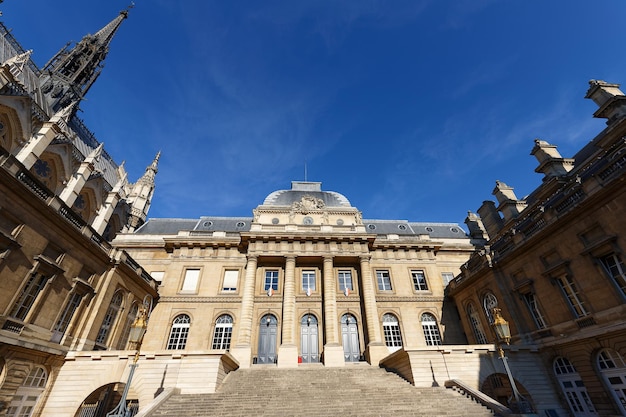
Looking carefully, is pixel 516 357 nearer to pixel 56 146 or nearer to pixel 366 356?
pixel 366 356

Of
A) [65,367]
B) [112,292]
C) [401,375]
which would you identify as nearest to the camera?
[65,367]

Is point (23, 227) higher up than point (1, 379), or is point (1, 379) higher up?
point (23, 227)

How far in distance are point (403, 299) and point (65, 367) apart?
71.9 ft

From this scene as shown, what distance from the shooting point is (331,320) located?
67.8ft

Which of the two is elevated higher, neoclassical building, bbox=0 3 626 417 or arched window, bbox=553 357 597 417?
neoclassical building, bbox=0 3 626 417

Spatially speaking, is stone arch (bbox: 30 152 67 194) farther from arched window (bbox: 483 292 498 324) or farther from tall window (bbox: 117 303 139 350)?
arched window (bbox: 483 292 498 324)

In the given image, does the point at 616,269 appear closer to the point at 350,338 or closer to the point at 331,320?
the point at 331,320

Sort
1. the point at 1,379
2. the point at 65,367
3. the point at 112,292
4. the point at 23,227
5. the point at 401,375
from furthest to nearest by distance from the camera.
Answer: the point at 112,292 < the point at 401,375 < the point at 65,367 < the point at 23,227 < the point at 1,379

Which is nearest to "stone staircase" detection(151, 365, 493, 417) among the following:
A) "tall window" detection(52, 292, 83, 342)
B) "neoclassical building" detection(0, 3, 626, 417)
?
"neoclassical building" detection(0, 3, 626, 417)

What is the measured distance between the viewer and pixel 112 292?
17078 millimetres

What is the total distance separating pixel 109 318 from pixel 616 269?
26.8 metres

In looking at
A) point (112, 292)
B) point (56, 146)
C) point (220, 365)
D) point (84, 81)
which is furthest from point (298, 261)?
point (84, 81)

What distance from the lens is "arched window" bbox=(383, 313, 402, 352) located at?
21.5 meters

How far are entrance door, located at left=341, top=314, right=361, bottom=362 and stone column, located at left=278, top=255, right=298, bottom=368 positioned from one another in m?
4.12
